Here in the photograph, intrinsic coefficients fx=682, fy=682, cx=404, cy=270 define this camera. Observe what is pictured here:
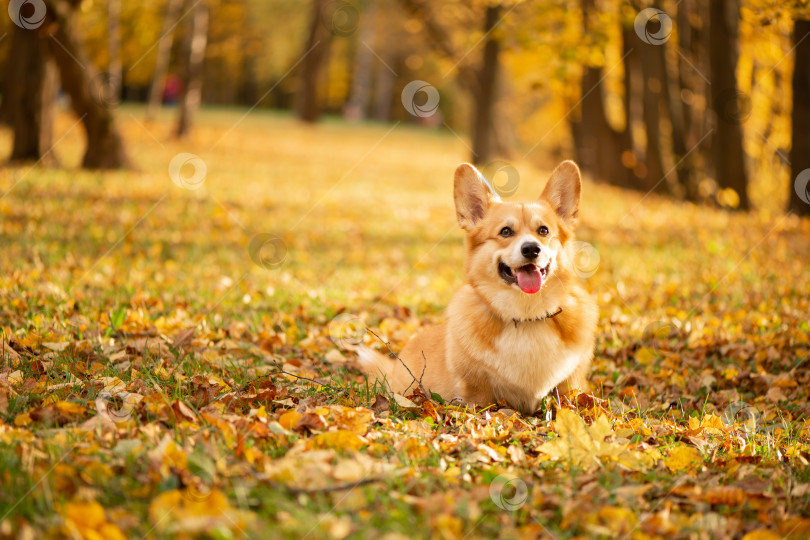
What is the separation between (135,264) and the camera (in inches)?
253

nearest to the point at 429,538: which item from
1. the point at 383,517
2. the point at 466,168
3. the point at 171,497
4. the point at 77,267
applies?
the point at 383,517

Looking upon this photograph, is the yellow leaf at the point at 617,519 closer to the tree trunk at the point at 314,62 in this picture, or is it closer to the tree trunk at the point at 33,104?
the tree trunk at the point at 33,104

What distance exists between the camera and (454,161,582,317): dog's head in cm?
344

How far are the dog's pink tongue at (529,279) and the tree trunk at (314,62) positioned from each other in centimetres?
2506

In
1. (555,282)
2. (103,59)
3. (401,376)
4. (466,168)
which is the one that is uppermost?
(103,59)

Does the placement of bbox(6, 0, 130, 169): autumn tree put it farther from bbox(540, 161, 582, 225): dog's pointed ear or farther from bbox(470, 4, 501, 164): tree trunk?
bbox(540, 161, 582, 225): dog's pointed ear

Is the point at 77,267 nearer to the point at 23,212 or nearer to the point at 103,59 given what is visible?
the point at 23,212

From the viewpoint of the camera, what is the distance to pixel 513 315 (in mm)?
3547

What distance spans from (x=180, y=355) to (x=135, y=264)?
9.18 ft

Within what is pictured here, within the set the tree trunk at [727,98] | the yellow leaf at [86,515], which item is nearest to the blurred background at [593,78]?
the tree trunk at [727,98]

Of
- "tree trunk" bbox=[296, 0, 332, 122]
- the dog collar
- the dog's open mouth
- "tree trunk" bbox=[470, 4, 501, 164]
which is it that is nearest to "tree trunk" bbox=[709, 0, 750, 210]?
"tree trunk" bbox=[470, 4, 501, 164]

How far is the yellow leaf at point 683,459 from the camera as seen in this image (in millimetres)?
2729

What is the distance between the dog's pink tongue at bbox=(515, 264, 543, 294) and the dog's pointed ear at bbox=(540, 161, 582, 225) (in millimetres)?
629

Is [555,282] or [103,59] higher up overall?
[103,59]
